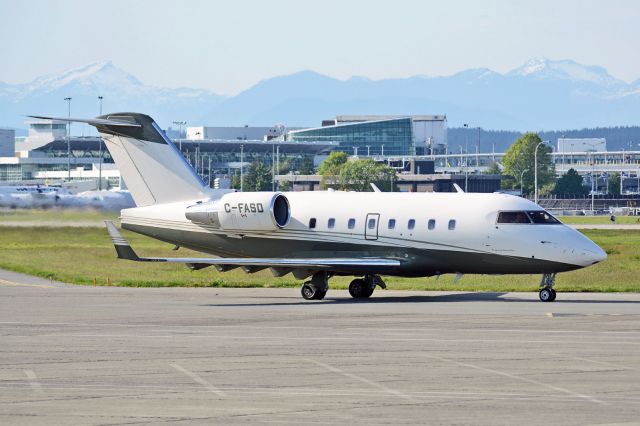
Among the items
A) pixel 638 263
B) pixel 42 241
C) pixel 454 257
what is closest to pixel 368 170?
pixel 42 241

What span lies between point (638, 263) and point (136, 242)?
28284 mm

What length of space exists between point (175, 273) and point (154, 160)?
1071 cm

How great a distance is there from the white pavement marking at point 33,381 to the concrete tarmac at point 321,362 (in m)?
0.04

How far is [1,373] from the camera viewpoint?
20750 millimetres

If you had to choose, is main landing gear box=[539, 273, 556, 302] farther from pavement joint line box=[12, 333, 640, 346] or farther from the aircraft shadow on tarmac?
pavement joint line box=[12, 333, 640, 346]

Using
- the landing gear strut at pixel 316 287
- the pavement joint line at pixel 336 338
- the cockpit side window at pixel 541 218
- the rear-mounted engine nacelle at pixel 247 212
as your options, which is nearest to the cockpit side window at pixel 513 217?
the cockpit side window at pixel 541 218

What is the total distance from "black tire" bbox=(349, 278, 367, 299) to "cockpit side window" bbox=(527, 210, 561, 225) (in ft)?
19.6

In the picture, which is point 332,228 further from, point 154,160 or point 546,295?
point 546,295

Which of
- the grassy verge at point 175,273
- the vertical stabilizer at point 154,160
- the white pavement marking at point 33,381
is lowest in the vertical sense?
the grassy verge at point 175,273

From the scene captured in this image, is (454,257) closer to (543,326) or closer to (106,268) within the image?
(543,326)

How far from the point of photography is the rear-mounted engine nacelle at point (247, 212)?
40.3 metres

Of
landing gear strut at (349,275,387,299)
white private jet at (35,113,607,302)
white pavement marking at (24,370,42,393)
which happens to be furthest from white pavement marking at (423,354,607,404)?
landing gear strut at (349,275,387,299)

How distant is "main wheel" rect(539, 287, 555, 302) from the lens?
121 feet

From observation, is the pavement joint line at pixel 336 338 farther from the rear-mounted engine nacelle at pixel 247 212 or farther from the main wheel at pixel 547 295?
the rear-mounted engine nacelle at pixel 247 212
